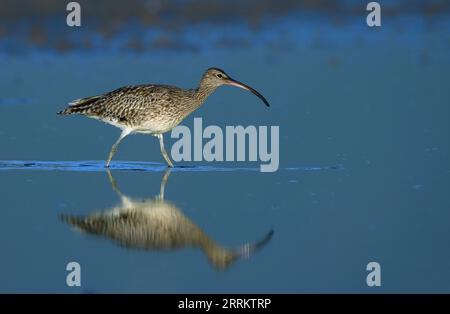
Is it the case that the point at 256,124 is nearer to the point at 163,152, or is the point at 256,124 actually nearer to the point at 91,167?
the point at 163,152

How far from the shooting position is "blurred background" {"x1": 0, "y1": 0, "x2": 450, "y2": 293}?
399 inches

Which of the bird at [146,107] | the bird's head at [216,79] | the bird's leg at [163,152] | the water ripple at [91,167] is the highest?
the bird's head at [216,79]

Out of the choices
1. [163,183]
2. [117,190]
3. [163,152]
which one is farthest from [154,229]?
[163,152]

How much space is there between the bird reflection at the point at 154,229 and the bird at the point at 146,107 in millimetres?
2286

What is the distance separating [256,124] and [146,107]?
1.94m

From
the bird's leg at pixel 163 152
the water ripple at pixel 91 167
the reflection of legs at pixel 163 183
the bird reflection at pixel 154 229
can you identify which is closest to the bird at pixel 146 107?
the bird's leg at pixel 163 152

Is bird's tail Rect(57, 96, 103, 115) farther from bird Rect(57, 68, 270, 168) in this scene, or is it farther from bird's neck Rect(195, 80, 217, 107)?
bird's neck Rect(195, 80, 217, 107)

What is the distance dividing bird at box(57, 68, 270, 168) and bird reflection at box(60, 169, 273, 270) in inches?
90.0

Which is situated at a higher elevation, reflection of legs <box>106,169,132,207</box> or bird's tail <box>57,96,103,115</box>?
bird's tail <box>57,96,103,115</box>

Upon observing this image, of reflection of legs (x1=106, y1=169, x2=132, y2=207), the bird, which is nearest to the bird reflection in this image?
reflection of legs (x1=106, y1=169, x2=132, y2=207)

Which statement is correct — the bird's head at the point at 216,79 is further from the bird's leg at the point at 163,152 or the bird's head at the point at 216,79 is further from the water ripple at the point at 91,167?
the water ripple at the point at 91,167

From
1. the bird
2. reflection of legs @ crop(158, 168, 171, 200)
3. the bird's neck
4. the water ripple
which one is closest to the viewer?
reflection of legs @ crop(158, 168, 171, 200)

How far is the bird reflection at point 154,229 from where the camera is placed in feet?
34.2

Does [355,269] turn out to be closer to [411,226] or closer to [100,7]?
[411,226]
